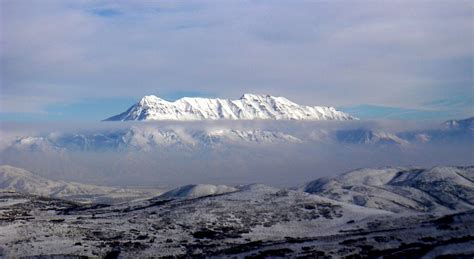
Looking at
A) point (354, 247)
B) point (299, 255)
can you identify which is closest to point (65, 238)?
point (299, 255)

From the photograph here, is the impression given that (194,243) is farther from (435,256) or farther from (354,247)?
(435,256)

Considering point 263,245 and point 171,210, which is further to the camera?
point 171,210

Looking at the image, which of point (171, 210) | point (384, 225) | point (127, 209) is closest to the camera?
point (384, 225)

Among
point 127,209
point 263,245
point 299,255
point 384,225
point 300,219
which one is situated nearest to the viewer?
point 299,255

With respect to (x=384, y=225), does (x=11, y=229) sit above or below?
above

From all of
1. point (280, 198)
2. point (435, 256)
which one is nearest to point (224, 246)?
point (435, 256)

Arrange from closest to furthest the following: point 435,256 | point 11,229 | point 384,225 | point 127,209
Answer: point 435,256 < point 11,229 < point 384,225 < point 127,209

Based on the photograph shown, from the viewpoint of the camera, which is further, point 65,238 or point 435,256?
point 65,238

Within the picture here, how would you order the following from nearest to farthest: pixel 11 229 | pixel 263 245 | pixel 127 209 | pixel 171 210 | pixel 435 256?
pixel 435 256, pixel 263 245, pixel 11 229, pixel 171 210, pixel 127 209

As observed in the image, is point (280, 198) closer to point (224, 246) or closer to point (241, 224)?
point (241, 224)
